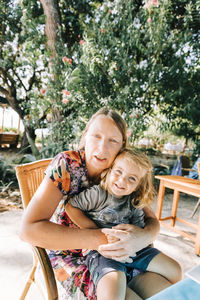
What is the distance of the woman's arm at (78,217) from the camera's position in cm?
96

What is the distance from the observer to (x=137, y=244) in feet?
3.04

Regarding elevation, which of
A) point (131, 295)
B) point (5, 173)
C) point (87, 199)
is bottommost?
point (5, 173)

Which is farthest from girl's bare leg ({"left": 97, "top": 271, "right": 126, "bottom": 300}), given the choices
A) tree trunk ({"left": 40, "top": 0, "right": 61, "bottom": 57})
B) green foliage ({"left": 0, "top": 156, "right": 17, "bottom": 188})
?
tree trunk ({"left": 40, "top": 0, "right": 61, "bottom": 57})

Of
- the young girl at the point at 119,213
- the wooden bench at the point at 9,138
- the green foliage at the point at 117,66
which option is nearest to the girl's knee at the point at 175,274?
the young girl at the point at 119,213

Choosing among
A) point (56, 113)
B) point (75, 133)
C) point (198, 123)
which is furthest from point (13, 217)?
point (198, 123)

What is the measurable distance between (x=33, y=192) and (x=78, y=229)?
0.42 metres

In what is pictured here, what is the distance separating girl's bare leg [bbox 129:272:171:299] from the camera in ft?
3.02

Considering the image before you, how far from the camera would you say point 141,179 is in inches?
51.2

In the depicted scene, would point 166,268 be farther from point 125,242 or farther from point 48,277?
point 48,277

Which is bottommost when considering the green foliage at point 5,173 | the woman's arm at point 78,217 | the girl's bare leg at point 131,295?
the green foliage at point 5,173

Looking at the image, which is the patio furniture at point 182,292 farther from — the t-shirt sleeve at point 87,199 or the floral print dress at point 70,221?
the t-shirt sleeve at point 87,199

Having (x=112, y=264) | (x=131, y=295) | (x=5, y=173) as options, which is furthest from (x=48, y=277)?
(x=5, y=173)

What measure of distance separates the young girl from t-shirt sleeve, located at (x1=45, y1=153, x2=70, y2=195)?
0.11 metres

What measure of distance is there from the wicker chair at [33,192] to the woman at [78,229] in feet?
0.19
